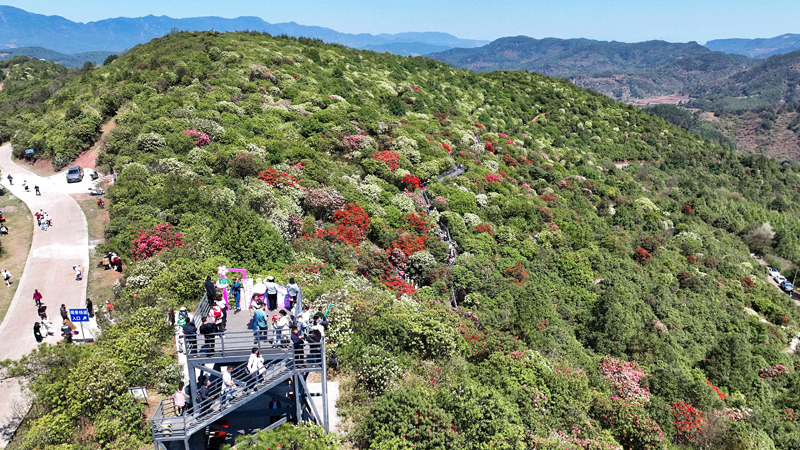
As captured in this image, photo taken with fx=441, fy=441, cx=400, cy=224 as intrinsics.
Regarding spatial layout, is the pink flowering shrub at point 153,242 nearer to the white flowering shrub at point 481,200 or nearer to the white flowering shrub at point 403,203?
the white flowering shrub at point 403,203

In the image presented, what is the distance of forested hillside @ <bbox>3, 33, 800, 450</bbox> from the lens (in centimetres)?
1545

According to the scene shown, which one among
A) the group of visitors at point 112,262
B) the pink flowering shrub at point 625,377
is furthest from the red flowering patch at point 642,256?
the group of visitors at point 112,262

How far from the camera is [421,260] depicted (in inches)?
1117

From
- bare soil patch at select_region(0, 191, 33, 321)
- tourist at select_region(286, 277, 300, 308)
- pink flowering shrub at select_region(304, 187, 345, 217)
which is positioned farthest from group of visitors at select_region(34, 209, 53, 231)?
tourist at select_region(286, 277, 300, 308)

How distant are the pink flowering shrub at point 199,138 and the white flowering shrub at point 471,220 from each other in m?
22.0

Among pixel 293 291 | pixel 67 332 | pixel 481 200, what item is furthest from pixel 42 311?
pixel 481 200

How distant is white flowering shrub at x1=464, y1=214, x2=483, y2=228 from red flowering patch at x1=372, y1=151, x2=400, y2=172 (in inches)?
319

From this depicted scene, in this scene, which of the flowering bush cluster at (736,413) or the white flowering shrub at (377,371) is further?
the flowering bush cluster at (736,413)

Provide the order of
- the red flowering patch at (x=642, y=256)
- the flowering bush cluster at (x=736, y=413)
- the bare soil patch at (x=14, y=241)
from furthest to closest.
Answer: the red flowering patch at (x=642, y=256) < the bare soil patch at (x=14, y=241) < the flowering bush cluster at (x=736, y=413)

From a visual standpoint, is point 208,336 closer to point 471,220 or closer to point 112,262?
point 112,262

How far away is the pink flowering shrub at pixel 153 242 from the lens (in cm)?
2227

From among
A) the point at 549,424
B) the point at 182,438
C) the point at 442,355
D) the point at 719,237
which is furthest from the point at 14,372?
the point at 719,237

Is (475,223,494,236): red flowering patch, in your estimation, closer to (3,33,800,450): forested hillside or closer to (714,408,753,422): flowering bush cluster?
(3,33,800,450): forested hillside

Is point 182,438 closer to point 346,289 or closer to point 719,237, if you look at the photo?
point 346,289
